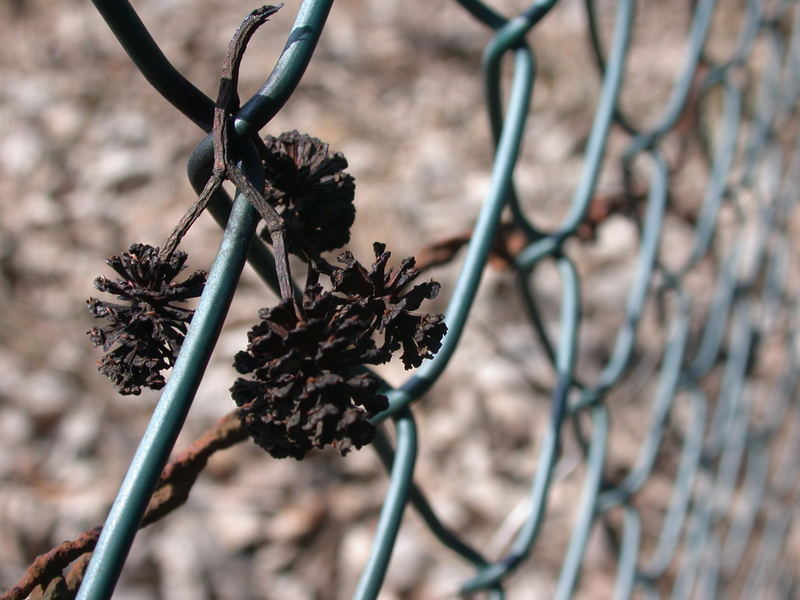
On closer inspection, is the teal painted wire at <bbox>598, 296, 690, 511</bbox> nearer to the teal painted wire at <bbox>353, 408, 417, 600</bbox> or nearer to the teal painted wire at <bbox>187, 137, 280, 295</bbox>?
the teal painted wire at <bbox>353, 408, 417, 600</bbox>

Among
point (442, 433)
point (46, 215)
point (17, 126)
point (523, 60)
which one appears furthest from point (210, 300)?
point (17, 126)

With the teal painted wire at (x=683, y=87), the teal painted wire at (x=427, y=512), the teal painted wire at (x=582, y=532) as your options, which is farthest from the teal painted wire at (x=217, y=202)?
the teal painted wire at (x=683, y=87)

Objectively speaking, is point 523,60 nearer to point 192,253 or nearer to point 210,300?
point 210,300

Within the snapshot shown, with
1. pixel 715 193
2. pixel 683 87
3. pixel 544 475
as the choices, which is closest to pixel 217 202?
pixel 544 475

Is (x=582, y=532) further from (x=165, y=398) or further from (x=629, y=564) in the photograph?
(x=165, y=398)

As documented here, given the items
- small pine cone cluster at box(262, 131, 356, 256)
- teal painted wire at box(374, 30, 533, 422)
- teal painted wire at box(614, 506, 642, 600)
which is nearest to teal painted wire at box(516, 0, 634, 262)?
teal painted wire at box(374, 30, 533, 422)

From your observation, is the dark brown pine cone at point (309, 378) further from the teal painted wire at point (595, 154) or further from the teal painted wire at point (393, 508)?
the teal painted wire at point (595, 154)
